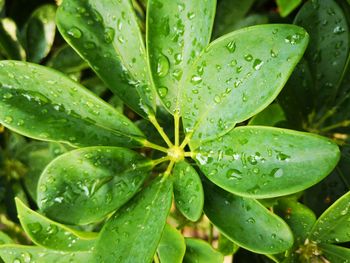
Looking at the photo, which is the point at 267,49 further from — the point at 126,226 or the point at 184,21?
the point at 126,226

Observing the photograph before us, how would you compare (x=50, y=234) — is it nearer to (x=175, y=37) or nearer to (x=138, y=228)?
(x=138, y=228)

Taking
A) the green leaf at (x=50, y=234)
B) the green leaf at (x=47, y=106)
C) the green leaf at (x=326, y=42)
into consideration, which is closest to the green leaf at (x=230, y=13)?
the green leaf at (x=326, y=42)

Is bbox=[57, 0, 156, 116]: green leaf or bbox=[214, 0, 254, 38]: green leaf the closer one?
bbox=[57, 0, 156, 116]: green leaf

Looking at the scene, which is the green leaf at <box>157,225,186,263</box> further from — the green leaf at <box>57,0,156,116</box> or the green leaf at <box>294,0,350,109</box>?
the green leaf at <box>294,0,350,109</box>

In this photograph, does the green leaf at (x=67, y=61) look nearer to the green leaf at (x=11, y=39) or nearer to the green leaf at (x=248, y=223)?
the green leaf at (x=11, y=39)

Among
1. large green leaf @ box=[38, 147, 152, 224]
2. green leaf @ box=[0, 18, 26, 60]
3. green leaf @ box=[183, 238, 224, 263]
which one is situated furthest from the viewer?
green leaf @ box=[0, 18, 26, 60]

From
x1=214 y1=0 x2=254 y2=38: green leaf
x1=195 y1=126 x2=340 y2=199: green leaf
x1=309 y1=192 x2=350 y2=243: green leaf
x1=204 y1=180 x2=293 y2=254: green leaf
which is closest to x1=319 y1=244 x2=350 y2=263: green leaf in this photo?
x1=309 y1=192 x2=350 y2=243: green leaf
